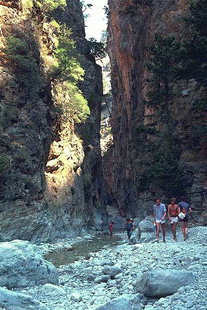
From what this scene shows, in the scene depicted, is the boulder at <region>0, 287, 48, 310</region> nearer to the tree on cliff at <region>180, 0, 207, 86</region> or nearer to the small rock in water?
the small rock in water

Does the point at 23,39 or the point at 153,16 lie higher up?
the point at 153,16

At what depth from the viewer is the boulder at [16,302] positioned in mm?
5496

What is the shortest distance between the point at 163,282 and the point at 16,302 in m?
2.63

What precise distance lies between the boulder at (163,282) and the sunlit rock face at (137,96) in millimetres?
15145

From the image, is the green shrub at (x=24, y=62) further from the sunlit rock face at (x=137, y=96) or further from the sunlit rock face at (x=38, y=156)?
the sunlit rock face at (x=137, y=96)

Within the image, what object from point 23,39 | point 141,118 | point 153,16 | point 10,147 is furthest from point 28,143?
point 153,16

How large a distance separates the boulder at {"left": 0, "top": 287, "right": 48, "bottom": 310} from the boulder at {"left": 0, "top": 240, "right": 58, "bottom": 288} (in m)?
2.40

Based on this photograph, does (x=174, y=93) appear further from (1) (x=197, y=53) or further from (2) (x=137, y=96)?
(2) (x=137, y=96)

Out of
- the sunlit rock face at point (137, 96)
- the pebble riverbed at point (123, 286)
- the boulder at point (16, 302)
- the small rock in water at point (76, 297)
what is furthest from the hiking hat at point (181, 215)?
the boulder at point (16, 302)

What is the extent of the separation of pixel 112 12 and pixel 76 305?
4715cm

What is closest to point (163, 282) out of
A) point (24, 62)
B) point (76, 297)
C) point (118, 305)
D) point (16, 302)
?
point (118, 305)

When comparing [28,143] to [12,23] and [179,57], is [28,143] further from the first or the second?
[179,57]

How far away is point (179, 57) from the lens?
21.6m

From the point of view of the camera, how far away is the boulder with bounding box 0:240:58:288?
8.09 m
